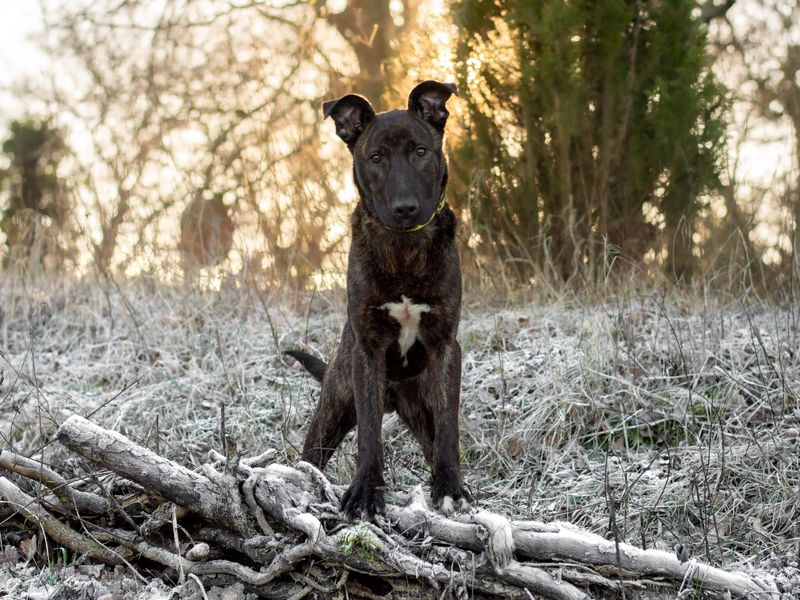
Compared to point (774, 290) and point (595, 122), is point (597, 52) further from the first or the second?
point (774, 290)

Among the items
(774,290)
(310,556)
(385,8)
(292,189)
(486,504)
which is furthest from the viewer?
(385,8)

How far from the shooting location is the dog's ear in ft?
12.0

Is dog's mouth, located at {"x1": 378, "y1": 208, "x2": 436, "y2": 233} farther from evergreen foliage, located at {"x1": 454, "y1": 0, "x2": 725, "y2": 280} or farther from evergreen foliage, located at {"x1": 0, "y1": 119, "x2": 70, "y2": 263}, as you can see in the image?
evergreen foliage, located at {"x1": 0, "y1": 119, "x2": 70, "y2": 263}

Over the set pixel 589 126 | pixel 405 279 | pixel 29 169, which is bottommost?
pixel 405 279

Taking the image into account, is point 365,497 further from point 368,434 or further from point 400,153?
point 400,153

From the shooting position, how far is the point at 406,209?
3.36 metres

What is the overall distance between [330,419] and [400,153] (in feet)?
4.08

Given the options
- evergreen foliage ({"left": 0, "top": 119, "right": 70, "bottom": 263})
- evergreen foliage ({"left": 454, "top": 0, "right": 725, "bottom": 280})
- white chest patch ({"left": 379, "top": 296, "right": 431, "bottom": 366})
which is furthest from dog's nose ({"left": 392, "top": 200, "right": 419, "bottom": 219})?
evergreen foliage ({"left": 0, "top": 119, "right": 70, "bottom": 263})

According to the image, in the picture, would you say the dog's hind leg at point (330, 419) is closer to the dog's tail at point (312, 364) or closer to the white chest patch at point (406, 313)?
the dog's tail at point (312, 364)

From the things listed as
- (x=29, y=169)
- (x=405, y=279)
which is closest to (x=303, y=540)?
(x=405, y=279)

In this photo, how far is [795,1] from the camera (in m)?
10.0

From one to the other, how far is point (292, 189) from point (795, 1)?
6.77m

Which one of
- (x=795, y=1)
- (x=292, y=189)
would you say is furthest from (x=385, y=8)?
(x=795, y=1)

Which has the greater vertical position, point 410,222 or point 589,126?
point 589,126
